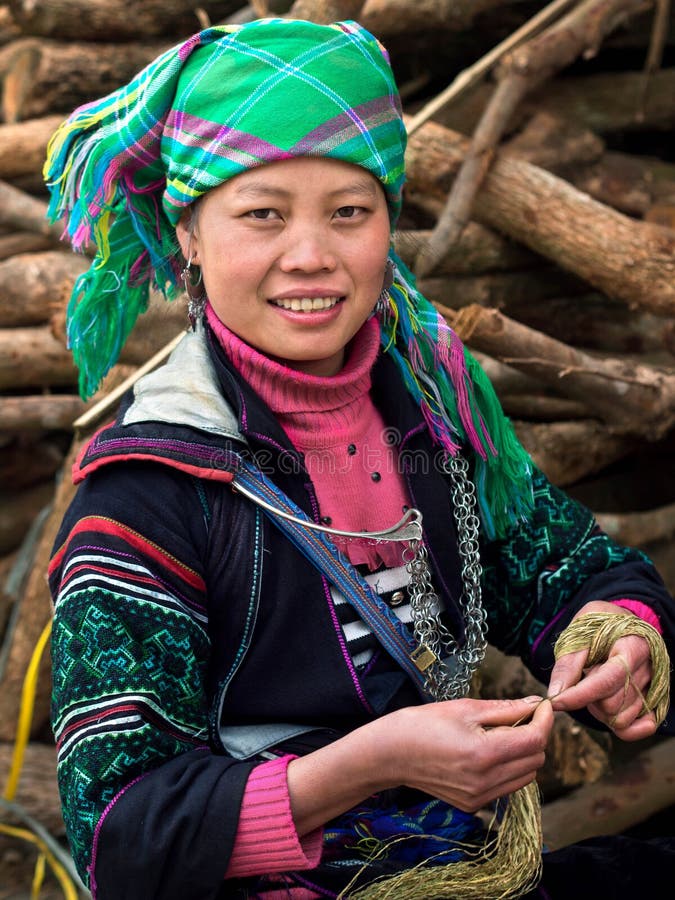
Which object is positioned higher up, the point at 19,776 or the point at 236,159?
the point at 236,159

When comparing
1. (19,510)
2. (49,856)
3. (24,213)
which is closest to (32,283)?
(24,213)

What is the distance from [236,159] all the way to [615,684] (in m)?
1.14

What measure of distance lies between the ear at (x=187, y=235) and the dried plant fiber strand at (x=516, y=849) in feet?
3.30

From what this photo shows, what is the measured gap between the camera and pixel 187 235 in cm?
192

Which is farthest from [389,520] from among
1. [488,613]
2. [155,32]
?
[155,32]

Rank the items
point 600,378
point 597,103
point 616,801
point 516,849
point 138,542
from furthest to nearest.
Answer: point 597,103
point 600,378
point 616,801
point 516,849
point 138,542

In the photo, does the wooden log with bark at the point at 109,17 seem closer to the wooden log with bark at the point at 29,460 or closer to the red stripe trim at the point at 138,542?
the wooden log with bark at the point at 29,460

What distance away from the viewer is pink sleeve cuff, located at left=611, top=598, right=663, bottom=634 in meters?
2.04

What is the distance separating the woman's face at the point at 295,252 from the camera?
175 centimetres

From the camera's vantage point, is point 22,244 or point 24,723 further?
point 22,244

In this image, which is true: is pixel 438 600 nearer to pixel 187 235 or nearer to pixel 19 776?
pixel 187 235

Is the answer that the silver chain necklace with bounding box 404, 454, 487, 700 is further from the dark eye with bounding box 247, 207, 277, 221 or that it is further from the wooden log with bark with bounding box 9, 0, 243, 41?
the wooden log with bark with bounding box 9, 0, 243, 41

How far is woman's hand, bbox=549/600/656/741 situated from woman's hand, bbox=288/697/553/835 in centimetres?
23

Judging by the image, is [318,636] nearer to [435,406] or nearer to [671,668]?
[435,406]
